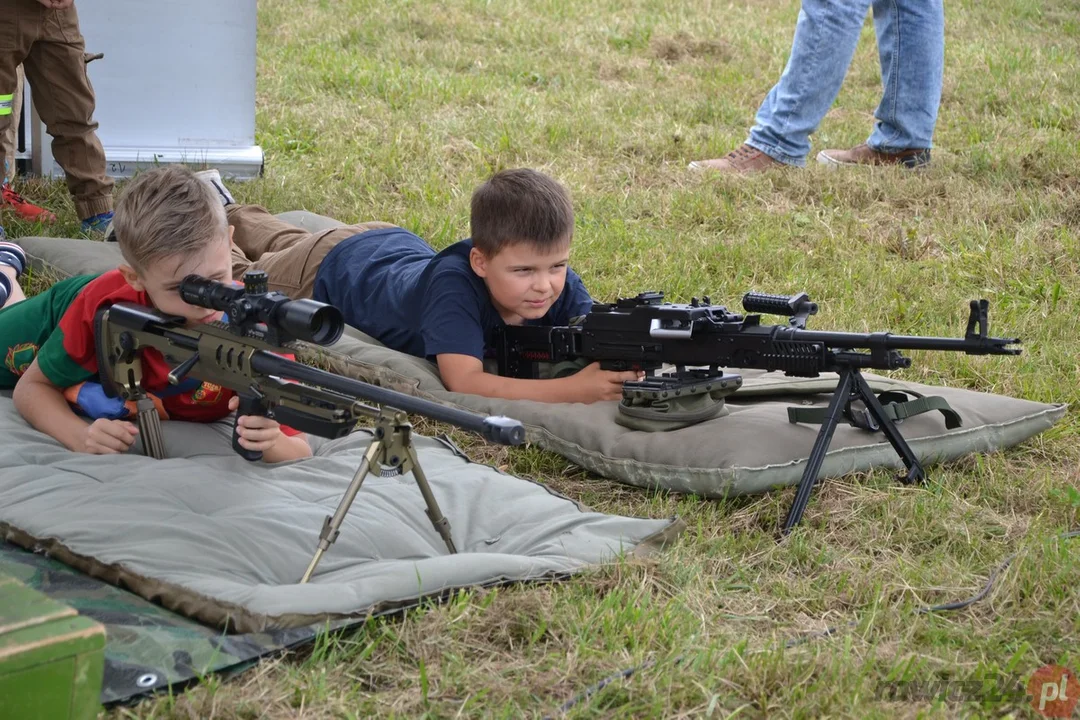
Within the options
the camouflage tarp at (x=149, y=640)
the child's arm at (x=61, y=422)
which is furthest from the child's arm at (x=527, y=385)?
the camouflage tarp at (x=149, y=640)

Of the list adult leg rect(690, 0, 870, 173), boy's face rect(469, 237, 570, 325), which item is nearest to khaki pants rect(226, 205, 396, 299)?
boy's face rect(469, 237, 570, 325)

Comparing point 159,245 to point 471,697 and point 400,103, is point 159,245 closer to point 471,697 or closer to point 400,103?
point 471,697

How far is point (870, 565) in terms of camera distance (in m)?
3.64

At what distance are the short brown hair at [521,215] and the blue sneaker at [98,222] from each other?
2855 millimetres

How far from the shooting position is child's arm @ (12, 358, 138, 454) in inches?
152

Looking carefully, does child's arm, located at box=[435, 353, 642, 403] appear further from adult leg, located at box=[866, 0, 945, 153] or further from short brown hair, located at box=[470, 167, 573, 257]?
adult leg, located at box=[866, 0, 945, 153]

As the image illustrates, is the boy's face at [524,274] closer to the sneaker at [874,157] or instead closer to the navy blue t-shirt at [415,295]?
the navy blue t-shirt at [415,295]

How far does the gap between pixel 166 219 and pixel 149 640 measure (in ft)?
4.53

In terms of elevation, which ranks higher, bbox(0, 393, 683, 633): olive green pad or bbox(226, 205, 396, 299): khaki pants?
bbox(226, 205, 396, 299): khaki pants

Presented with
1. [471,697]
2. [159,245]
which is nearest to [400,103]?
[159,245]

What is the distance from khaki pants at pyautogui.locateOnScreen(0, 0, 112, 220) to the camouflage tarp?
3729 millimetres

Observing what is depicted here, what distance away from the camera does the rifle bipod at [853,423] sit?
12.7 ft

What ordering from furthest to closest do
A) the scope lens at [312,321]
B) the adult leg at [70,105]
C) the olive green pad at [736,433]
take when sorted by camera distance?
the adult leg at [70,105] → the olive green pad at [736,433] → the scope lens at [312,321]

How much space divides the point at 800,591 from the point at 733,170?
16.7ft
